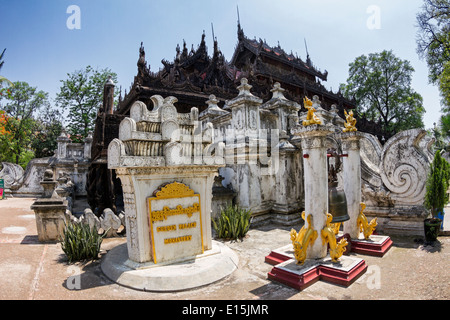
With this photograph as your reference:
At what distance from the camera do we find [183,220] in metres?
4.66

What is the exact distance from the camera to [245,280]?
4.23 meters

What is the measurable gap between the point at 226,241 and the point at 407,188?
483 centimetres

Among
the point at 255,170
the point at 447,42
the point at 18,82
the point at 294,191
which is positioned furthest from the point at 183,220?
the point at 18,82

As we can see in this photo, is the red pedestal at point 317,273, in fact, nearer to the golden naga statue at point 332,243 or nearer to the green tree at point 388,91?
the golden naga statue at point 332,243

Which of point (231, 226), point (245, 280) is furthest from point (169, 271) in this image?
point (231, 226)

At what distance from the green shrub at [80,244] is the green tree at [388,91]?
30.0 meters

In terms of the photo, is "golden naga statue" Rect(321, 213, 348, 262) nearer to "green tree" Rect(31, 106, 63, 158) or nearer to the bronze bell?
the bronze bell

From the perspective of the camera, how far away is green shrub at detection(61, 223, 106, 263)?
4941 millimetres

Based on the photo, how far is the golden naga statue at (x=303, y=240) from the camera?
4.21 m

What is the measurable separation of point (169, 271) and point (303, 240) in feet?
7.15

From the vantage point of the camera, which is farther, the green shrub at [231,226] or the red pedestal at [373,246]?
the green shrub at [231,226]

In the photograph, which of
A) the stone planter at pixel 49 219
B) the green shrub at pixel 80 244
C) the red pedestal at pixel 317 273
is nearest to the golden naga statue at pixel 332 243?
the red pedestal at pixel 317 273

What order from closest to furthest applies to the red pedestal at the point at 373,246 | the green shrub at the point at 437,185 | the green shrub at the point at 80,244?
1. the green shrub at the point at 80,244
2. the red pedestal at the point at 373,246
3. the green shrub at the point at 437,185
